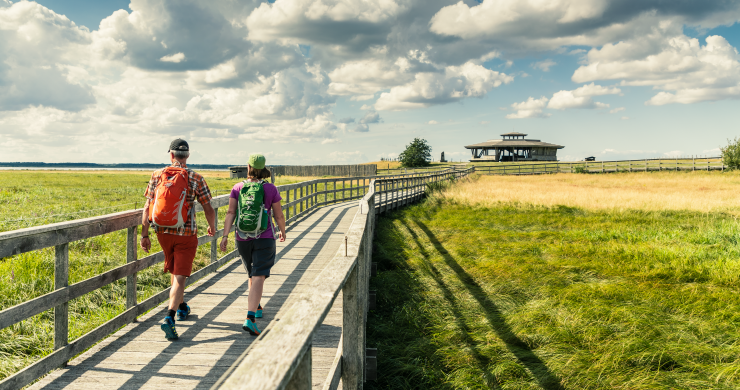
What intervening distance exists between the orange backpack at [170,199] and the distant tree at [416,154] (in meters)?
69.4

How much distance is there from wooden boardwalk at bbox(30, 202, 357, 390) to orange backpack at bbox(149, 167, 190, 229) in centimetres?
108

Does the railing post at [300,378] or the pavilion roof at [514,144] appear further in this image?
the pavilion roof at [514,144]

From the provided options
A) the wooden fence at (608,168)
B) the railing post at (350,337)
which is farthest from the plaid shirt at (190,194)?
the wooden fence at (608,168)

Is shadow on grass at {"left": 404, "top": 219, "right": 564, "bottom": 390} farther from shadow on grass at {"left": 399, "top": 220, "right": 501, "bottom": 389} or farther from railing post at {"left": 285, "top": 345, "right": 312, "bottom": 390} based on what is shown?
railing post at {"left": 285, "top": 345, "right": 312, "bottom": 390}

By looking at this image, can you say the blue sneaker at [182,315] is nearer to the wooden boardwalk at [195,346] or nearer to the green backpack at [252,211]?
the wooden boardwalk at [195,346]

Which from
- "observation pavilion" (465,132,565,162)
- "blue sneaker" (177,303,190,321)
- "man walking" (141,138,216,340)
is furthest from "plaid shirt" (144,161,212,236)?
"observation pavilion" (465,132,565,162)

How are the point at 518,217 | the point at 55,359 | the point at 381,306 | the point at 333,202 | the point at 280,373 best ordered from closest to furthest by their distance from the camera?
the point at 280,373
the point at 55,359
the point at 381,306
the point at 518,217
the point at 333,202

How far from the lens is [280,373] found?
3.59 feet

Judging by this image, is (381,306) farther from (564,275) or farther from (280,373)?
(280,373)

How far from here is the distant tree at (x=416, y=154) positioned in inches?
2872

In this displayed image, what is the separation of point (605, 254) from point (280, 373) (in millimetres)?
10783

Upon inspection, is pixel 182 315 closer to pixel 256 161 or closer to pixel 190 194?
pixel 190 194

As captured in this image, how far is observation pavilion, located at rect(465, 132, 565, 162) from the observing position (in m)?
69.9

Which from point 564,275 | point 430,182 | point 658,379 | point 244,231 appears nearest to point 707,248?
point 564,275
